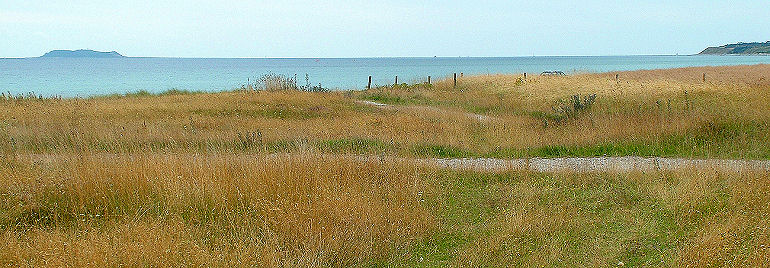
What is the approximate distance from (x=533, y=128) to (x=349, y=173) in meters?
9.01

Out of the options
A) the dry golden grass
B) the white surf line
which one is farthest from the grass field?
the white surf line

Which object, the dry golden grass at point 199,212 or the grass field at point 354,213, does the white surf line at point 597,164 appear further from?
the dry golden grass at point 199,212

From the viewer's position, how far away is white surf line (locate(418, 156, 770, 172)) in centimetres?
946

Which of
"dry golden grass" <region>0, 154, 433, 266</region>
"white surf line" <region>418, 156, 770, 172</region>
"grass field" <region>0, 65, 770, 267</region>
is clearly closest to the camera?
"dry golden grass" <region>0, 154, 433, 266</region>

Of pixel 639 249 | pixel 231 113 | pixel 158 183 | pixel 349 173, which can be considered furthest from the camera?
pixel 231 113

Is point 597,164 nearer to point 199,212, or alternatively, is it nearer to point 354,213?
point 354,213

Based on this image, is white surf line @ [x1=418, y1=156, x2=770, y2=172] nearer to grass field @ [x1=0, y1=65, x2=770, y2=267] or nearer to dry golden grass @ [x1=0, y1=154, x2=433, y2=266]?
grass field @ [x1=0, y1=65, x2=770, y2=267]

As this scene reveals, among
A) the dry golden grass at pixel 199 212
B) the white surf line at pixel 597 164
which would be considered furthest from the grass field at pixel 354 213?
the white surf line at pixel 597 164

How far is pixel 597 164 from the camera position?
425 inches

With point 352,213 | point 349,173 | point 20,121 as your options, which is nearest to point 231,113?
point 20,121

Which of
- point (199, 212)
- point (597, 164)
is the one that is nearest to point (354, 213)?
point (199, 212)

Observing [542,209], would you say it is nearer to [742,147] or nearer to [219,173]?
[219,173]

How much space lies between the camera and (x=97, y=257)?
16.2 feet

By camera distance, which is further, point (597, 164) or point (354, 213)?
point (597, 164)
